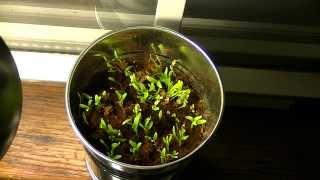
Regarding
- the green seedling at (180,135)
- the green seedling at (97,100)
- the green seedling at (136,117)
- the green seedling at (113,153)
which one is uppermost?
the green seedling at (97,100)

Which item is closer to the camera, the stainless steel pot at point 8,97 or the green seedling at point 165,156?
the stainless steel pot at point 8,97

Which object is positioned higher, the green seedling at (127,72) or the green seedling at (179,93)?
the green seedling at (127,72)

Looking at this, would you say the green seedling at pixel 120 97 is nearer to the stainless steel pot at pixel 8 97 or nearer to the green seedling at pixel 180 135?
the green seedling at pixel 180 135

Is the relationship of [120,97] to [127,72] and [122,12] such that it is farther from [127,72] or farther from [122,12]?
[122,12]

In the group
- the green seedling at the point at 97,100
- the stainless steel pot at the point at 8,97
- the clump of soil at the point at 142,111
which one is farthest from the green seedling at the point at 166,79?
the stainless steel pot at the point at 8,97

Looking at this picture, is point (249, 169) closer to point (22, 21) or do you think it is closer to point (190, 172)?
point (190, 172)

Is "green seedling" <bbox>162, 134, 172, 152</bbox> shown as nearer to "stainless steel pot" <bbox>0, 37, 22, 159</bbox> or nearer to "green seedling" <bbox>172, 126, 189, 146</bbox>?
"green seedling" <bbox>172, 126, 189, 146</bbox>

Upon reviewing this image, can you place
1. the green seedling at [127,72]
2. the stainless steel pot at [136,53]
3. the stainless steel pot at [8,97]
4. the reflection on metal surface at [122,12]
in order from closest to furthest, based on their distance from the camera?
the stainless steel pot at [8,97] → the stainless steel pot at [136,53] → the green seedling at [127,72] → the reflection on metal surface at [122,12]
